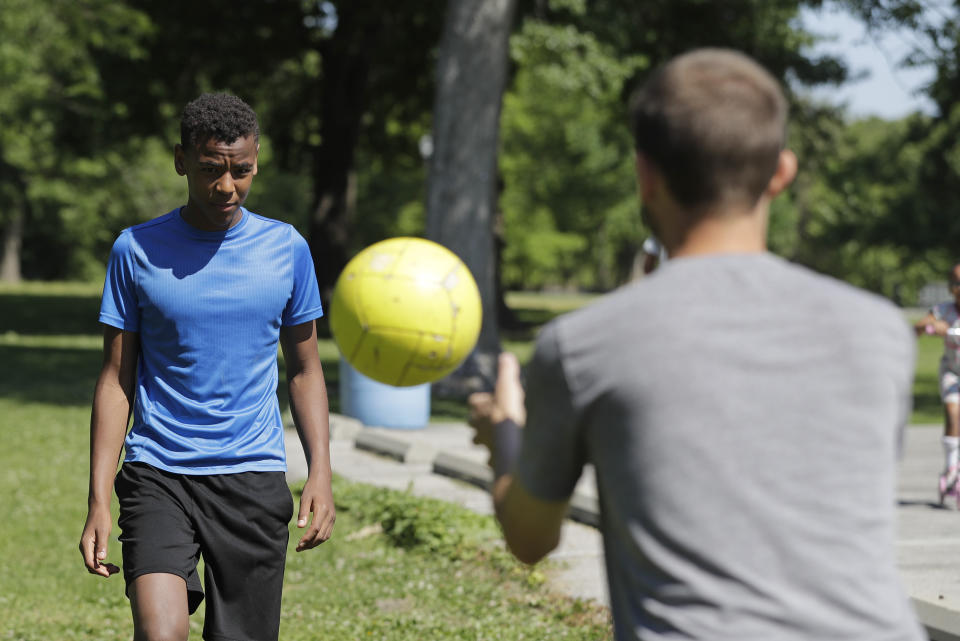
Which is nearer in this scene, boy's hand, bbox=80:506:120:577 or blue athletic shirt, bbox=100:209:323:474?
boy's hand, bbox=80:506:120:577

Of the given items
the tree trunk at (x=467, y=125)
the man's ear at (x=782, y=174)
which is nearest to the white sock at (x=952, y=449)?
the tree trunk at (x=467, y=125)

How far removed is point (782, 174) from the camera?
2260mm

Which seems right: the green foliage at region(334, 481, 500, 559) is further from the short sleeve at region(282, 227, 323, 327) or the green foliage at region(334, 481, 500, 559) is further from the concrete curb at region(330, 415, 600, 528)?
the short sleeve at region(282, 227, 323, 327)

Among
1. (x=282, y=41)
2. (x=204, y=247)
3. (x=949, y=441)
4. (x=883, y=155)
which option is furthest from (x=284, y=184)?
(x=204, y=247)

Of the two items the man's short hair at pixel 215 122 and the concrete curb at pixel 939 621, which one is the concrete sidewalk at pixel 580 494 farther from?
the man's short hair at pixel 215 122

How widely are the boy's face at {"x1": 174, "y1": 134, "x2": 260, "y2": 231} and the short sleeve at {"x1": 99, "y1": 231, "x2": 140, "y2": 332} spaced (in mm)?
248

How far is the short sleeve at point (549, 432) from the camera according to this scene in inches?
84.7

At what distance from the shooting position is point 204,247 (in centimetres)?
439

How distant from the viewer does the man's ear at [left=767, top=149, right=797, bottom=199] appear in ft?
7.29

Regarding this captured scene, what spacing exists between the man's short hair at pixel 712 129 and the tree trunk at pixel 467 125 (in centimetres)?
1534

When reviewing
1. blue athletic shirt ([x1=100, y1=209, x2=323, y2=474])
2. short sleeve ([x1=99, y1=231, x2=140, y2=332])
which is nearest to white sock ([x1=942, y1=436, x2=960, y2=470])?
blue athletic shirt ([x1=100, y1=209, x2=323, y2=474])

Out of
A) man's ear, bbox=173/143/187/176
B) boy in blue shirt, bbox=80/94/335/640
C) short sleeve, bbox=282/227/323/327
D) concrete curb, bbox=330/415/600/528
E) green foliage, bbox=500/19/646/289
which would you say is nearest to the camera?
boy in blue shirt, bbox=80/94/335/640

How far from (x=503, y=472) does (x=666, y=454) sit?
15.6 inches

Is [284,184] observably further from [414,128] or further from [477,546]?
[477,546]
